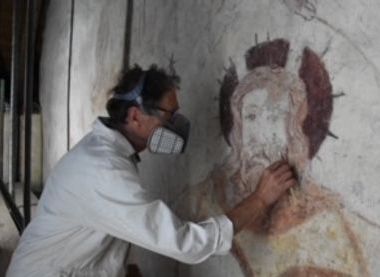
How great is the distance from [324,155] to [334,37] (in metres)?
0.31

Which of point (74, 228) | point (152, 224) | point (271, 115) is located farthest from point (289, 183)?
point (74, 228)

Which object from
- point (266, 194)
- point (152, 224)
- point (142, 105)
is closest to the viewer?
point (152, 224)

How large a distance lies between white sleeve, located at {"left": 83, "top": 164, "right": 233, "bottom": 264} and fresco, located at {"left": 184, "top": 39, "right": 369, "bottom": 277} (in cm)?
21

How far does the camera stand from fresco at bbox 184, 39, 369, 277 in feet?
4.67

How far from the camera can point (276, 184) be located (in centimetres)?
155

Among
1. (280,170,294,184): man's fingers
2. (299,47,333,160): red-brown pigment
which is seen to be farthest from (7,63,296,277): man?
(299,47,333,160): red-brown pigment

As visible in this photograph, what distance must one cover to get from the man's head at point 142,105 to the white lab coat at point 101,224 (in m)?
0.05

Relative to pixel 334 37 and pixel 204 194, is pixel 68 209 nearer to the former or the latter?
pixel 204 194

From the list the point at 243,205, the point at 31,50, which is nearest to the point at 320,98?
the point at 243,205

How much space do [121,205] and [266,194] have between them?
42 centimetres

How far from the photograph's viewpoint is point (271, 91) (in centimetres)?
163

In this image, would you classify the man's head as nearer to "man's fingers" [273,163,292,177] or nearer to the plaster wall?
the plaster wall

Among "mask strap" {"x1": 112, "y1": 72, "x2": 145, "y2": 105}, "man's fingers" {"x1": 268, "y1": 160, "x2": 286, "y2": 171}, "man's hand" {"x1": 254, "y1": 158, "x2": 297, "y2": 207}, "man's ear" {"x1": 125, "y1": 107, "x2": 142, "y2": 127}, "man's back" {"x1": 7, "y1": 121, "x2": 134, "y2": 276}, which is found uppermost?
"mask strap" {"x1": 112, "y1": 72, "x2": 145, "y2": 105}

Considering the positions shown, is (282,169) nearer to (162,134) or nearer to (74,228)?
(162,134)
